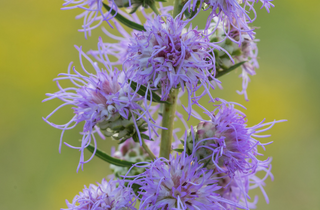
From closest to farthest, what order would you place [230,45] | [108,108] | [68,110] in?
[108,108] → [230,45] → [68,110]

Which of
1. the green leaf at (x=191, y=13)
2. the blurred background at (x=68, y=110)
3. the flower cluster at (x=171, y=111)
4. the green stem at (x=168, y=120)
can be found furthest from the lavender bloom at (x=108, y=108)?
the blurred background at (x=68, y=110)

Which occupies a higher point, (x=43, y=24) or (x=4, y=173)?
(x=43, y=24)

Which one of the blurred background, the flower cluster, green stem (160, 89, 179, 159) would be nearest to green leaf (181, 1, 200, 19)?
the flower cluster

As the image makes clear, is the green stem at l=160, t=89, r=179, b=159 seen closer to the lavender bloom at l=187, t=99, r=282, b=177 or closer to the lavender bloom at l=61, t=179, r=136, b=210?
the lavender bloom at l=187, t=99, r=282, b=177

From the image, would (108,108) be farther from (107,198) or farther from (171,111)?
(107,198)

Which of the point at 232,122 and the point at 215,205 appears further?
the point at 232,122

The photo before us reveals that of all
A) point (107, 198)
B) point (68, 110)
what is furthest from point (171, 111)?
point (68, 110)

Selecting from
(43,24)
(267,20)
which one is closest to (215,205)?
(43,24)

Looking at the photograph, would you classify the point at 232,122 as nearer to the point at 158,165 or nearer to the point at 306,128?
the point at 158,165
